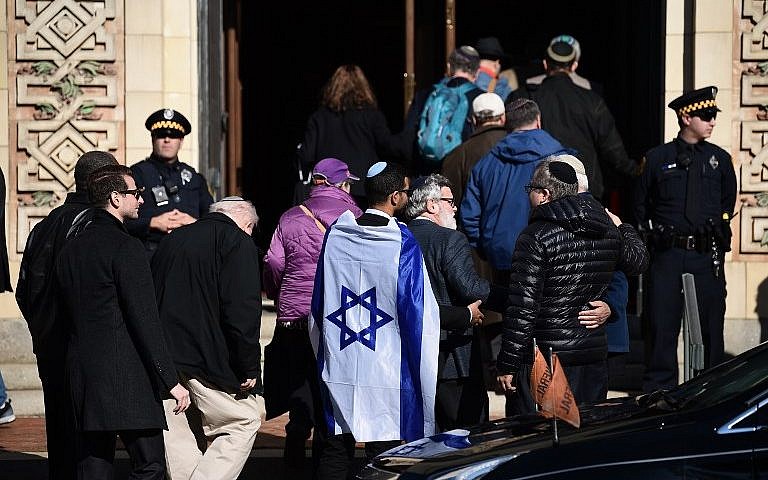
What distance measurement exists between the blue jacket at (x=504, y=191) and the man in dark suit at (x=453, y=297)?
4.04 ft

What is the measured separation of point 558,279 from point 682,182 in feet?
9.66

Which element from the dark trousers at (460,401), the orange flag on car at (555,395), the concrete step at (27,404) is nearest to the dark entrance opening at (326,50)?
the concrete step at (27,404)

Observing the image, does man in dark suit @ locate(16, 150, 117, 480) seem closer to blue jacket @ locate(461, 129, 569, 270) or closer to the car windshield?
blue jacket @ locate(461, 129, 569, 270)

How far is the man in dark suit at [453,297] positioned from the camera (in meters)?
7.45

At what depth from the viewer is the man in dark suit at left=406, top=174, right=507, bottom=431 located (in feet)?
24.4

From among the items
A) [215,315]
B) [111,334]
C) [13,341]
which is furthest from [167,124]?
[111,334]

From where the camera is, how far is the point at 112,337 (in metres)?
6.63

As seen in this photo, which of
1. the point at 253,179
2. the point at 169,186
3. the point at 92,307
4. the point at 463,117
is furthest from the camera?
the point at 253,179

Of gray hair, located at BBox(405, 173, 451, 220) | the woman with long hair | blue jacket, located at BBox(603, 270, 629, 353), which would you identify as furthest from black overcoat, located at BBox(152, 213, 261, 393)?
the woman with long hair

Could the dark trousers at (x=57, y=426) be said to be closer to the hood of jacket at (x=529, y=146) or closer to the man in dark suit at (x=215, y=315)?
the man in dark suit at (x=215, y=315)

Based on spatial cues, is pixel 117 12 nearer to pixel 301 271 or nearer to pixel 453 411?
pixel 301 271

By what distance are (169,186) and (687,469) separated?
5.34m

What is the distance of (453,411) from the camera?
24.8ft

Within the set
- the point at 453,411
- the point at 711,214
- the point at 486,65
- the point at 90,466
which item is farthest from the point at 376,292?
the point at 486,65
